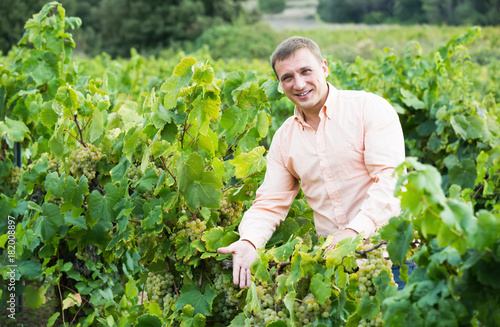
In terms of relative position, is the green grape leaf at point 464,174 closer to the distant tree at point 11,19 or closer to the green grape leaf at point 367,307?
the green grape leaf at point 367,307

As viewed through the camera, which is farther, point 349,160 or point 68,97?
point 68,97

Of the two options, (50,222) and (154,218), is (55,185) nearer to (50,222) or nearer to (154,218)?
(50,222)

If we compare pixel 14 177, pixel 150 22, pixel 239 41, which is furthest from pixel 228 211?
pixel 150 22

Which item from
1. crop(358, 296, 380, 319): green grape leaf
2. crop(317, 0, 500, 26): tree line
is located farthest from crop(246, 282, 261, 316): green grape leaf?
crop(317, 0, 500, 26): tree line

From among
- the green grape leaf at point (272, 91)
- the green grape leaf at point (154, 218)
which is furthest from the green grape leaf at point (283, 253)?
the green grape leaf at point (272, 91)

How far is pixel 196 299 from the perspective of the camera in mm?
2527

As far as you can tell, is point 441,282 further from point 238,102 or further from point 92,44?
point 92,44

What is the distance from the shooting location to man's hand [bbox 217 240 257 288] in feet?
7.81

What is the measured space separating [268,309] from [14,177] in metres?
3.09

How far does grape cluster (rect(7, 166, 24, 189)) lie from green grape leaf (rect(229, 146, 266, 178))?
2.29 m

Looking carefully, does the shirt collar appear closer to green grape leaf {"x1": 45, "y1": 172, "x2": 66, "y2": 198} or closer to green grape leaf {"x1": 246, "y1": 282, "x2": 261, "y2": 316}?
green grape leaf {"x1": 246, "y1": 282, "x2": 261, "y2": 316}

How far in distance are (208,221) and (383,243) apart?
1.04m

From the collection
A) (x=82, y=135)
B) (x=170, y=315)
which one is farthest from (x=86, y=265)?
(x=170, y=315)

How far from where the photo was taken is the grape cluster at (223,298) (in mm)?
2527
